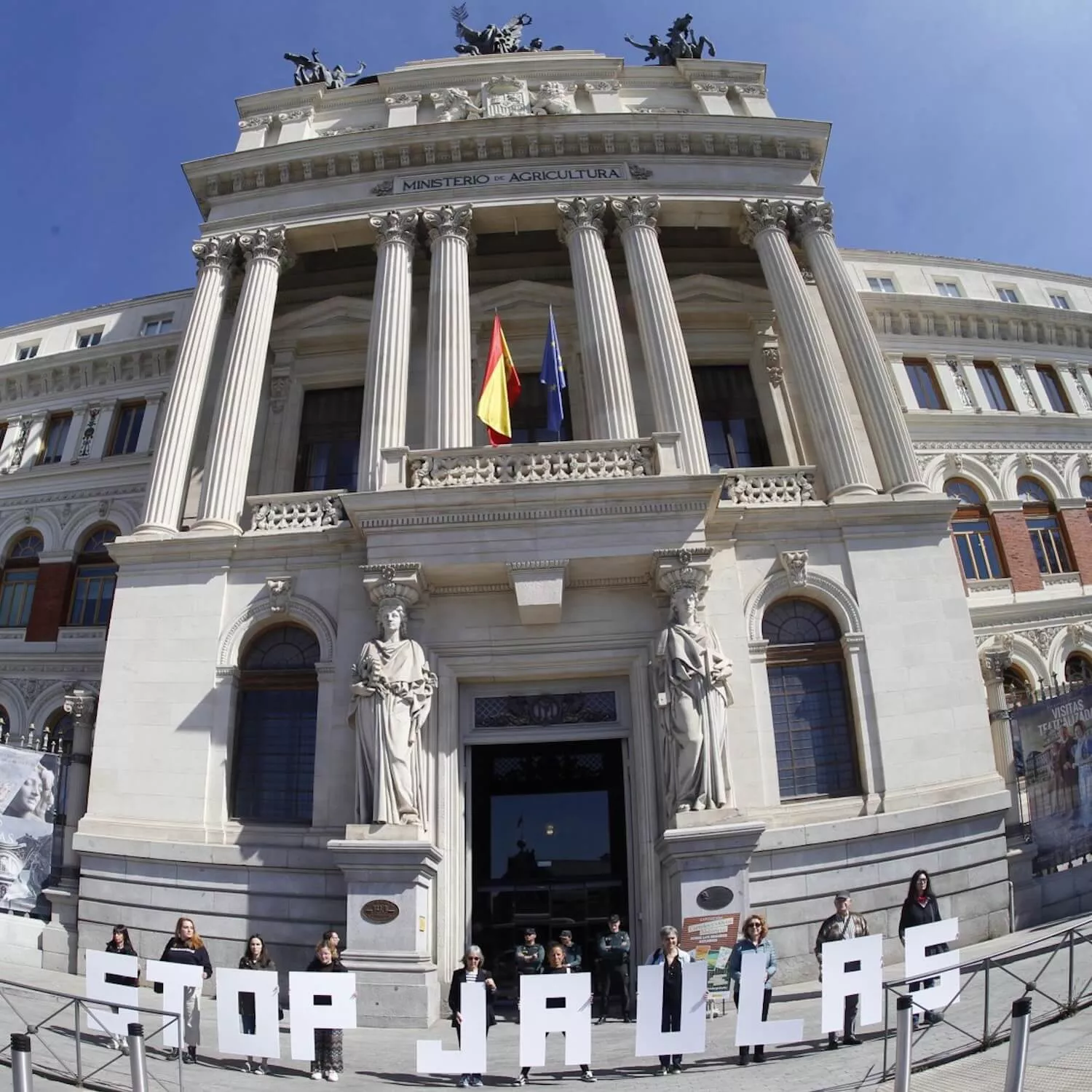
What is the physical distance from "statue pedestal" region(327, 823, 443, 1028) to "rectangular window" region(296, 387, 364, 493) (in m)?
10.0

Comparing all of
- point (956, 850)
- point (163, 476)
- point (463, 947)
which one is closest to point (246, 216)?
point (163, 476)

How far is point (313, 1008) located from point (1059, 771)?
13797 mm

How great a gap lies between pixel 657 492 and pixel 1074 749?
9150 mm

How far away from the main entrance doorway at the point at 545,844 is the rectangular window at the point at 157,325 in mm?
20750

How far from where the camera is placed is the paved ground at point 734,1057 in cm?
769

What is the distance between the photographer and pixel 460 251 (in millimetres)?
20109

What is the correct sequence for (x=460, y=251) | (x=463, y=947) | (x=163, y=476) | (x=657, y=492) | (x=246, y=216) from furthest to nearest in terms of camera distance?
1. (x=246, y=216)
2. (x=460, y=251)
3. (x=163, y=476)
4. (x=657, y=492)
5. (x=463, y=947)

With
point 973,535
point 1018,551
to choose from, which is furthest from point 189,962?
point 1018,551

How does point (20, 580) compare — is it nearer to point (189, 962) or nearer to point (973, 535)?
point (189, 962)

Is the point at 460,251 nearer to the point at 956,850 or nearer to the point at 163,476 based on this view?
the point at 163,476

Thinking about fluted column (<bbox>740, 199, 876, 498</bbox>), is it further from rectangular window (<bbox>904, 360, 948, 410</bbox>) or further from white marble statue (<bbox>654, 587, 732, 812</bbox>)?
rectangular window (<bbox>904, 360, 948, 410</bbox>)

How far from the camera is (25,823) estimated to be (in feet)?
51.3

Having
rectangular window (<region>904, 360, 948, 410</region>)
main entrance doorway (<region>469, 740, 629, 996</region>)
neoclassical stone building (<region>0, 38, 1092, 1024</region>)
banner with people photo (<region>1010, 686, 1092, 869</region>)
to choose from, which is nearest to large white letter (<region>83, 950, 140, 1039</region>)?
neoclassical stone building (<region>0, 38, 1092, 1024</region>)

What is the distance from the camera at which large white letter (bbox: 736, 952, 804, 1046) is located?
27.4 feet
